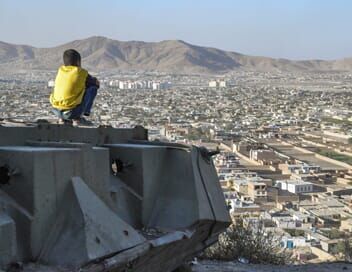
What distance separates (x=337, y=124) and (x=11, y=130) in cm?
7957

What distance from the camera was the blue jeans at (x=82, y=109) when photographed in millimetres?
7242

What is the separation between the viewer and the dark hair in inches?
283

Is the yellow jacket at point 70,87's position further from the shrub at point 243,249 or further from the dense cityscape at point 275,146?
the shrub at point 243,249

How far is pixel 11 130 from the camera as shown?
6.04 m

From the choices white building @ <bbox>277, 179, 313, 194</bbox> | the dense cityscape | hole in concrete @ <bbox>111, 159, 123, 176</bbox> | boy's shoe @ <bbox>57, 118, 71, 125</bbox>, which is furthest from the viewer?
white building @ <bbox>277, 179, 313, 194</bbox>

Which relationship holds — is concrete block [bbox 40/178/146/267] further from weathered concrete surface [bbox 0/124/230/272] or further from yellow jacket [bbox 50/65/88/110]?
yellow jacket [bbox 50/65/88/110]

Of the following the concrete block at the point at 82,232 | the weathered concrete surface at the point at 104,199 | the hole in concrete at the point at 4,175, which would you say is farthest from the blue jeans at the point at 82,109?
the hole in concrete at the point at 4,175

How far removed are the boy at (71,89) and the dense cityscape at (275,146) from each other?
0.41m

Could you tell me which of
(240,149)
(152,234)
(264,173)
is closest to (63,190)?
(152,234)

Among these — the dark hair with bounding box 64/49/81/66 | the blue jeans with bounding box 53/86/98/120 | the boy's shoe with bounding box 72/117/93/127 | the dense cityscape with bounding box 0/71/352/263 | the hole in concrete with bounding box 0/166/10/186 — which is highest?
the dark hair with bounding box 64/49/81/66

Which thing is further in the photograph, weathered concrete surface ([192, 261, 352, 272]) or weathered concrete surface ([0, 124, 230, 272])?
weathered concrete surface ([192, 261, 352, 272])

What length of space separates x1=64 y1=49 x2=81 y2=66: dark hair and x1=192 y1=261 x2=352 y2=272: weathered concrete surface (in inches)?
118

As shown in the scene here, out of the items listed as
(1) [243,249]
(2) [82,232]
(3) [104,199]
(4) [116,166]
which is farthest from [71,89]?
(1) [243,249]

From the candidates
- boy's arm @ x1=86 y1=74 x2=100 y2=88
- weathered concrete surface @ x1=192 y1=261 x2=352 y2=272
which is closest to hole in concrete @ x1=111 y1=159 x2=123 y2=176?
boy's arm @ x1=86 y1=74 x2=100 y2=88
